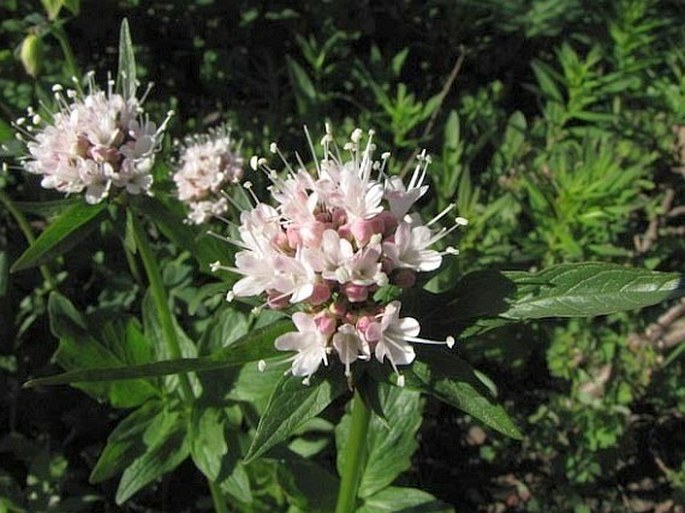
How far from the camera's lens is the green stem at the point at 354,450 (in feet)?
5.63

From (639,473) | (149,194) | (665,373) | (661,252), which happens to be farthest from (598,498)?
(149,194)

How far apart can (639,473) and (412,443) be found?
1116 millimetres

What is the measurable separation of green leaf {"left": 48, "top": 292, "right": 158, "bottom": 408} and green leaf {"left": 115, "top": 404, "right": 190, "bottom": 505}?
11 centimetres

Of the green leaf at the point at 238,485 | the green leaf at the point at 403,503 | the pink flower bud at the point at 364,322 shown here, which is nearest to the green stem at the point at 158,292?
the green leaf at the point at 238,485

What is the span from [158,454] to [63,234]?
28.6 inches

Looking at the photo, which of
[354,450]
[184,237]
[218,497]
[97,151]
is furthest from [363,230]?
[218,497]

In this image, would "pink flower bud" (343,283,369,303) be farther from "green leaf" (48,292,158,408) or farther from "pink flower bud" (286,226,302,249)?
"green leaf" (48,292,158,408)

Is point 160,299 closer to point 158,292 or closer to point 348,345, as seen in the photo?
point 158,292

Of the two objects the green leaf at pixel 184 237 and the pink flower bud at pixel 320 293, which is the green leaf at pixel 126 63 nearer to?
the green leaf at pixel 184 237

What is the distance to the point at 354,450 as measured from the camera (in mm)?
1805

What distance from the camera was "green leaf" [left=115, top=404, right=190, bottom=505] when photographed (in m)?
2.27

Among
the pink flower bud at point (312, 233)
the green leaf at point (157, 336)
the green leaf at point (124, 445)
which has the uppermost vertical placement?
the pink flower bud at point (312, 233)

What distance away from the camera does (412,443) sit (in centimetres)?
244

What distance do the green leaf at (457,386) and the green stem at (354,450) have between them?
Result: 0.15 meters
